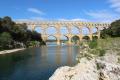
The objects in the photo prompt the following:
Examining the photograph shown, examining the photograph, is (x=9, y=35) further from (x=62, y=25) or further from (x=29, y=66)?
(x=62, y=25)

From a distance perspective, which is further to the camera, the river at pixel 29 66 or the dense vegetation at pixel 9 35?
the dense vegetation at pixel 9 35

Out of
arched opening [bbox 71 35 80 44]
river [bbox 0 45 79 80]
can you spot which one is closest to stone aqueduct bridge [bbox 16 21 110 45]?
arched opening [bbox 71 35 80 44]

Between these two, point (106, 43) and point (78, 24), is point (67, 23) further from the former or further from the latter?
point (106, 43)

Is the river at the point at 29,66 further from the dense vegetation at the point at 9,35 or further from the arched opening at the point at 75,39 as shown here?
the arched opening at the point at 75,39

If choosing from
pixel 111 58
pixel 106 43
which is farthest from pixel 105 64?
pixel 106 43

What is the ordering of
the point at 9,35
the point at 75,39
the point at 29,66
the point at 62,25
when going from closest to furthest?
the point at 29,66, the point at 9,35, the point at 62,25, the point at 75,39

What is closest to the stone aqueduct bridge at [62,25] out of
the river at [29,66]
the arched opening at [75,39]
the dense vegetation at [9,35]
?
the arched opening at [75,39]

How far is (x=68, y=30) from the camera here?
607 feet

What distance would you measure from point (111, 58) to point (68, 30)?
16233 cm

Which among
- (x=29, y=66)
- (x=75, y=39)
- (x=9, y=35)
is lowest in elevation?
(x=29, y=66)

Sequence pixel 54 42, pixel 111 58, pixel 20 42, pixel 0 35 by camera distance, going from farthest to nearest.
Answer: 1. pixel 54 42
2. pixel 20 42
3. pixel 0 35
4. pixel 111 58

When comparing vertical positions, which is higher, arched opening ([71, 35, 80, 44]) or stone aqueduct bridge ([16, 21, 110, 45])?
stone aqueduct bridge ([16, 21, 110, 45])

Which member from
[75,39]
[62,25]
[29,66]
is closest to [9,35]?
[29,66]

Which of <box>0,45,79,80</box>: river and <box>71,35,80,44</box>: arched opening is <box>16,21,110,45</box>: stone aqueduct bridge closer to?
<box>71,35,80,44</box>: arched opening
